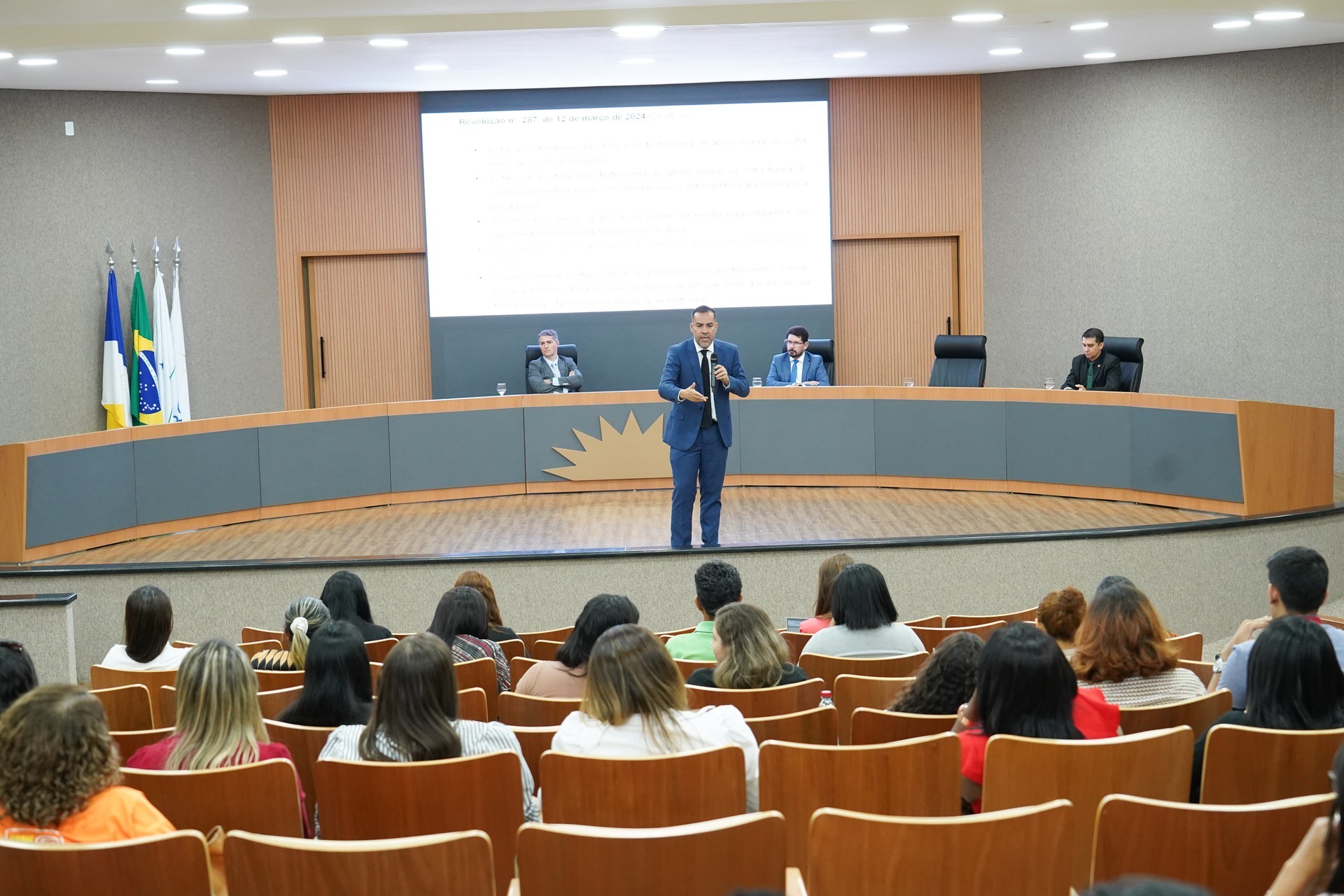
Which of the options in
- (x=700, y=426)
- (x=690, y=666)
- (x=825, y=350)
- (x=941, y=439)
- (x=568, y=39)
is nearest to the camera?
(x=690, y=666)

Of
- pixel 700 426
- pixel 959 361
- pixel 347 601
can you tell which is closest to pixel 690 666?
pixel 347 601

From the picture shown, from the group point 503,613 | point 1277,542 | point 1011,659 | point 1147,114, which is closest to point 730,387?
point 503,613

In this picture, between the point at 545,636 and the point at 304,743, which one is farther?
the point at 545,636

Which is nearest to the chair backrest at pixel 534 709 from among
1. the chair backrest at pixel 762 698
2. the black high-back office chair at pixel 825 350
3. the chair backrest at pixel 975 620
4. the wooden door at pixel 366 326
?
the chair backrest at pixel 762 698

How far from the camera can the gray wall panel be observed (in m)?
8.38

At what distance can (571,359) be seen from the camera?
11383 mm

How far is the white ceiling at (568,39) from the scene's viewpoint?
8109 millimetres

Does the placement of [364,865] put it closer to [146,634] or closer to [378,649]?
[378,649]

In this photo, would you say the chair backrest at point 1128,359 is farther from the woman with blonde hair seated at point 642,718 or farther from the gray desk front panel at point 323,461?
the woman with blonde hair seated at point 642,718

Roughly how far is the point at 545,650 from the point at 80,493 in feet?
15.9

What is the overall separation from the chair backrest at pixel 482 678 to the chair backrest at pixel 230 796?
139 centimetres

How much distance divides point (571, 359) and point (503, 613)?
4346 millimetres

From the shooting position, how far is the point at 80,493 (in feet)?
28.4

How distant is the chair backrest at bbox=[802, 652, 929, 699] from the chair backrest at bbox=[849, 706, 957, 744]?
94 centimetres
